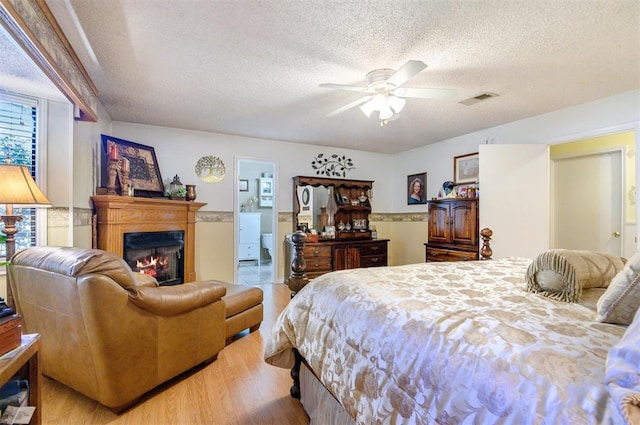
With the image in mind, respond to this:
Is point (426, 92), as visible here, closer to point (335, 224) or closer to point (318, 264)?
point (318, 264)

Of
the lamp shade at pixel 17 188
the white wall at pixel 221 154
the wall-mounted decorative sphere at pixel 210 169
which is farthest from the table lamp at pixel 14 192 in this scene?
the wall-mounted decorative sphere at pixel 210 169

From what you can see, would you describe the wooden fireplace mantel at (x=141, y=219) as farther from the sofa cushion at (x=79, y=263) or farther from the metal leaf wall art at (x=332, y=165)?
the metal leaf wall art at (x=332, y=165)

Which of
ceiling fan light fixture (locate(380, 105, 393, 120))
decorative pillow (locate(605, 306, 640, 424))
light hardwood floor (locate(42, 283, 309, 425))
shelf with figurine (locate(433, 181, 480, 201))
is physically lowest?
light hardwood floor (locate(42, 283, 309, 425))

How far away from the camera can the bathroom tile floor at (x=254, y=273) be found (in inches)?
195

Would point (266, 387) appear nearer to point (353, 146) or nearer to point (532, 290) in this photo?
point (532, 290)

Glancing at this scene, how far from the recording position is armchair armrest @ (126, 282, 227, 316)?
5.44 feet

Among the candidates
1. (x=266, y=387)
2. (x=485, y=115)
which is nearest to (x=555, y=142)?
(x=485, y=115)

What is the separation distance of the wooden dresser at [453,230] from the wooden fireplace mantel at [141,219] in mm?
3325

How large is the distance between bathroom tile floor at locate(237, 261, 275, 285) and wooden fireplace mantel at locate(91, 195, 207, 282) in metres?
1.10

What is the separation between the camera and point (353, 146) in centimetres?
523

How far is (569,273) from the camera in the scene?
1301 mm

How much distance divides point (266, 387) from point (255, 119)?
118 inches

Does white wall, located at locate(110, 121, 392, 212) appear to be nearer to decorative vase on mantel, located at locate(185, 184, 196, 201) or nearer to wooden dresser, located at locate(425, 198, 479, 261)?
decorative vase on mantel, located at locate(185, 184, 196, 201)

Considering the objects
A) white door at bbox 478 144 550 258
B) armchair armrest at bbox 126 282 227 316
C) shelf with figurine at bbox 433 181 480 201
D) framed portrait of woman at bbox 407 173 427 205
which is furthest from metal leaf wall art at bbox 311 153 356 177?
armchair armrest at bbox 126 282 227 316
